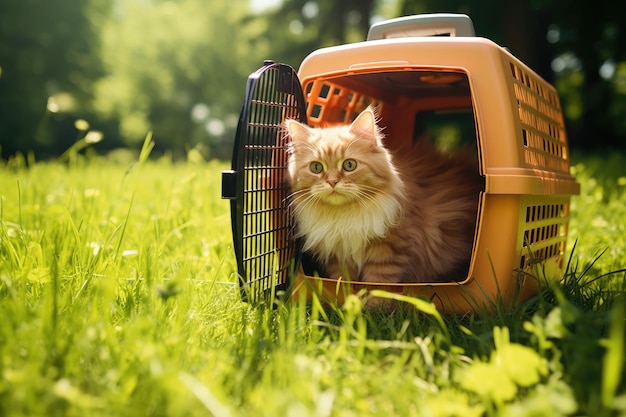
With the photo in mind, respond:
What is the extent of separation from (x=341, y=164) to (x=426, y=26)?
0.70 meters

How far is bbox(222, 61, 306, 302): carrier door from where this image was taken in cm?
144

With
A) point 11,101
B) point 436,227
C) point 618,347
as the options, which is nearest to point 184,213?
point 436,227

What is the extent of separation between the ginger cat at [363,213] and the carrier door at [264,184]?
6 centimetres

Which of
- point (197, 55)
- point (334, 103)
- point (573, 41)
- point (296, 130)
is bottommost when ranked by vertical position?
point (296, 130)

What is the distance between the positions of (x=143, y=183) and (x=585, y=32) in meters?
5.46

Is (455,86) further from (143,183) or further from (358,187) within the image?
(143,183)

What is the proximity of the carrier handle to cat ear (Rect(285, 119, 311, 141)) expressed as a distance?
0.59m

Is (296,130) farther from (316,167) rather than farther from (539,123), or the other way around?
(539,123)

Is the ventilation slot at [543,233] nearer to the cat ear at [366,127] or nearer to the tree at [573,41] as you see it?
the cat ear at [366,127]

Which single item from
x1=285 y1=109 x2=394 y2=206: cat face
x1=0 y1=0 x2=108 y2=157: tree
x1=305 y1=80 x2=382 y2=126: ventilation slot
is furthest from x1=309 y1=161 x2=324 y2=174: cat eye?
x1=0 y1=0 x2=108 y2=157: tree

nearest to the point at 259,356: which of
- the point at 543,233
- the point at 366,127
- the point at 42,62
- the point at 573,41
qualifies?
the point at 366,127

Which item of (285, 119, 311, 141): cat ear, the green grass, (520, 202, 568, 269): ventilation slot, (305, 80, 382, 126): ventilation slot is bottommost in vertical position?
the green grass

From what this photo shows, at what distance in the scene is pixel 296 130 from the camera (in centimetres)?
171

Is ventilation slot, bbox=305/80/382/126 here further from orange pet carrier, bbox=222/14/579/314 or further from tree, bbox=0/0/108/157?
tree, bbox=0/0/108/157
